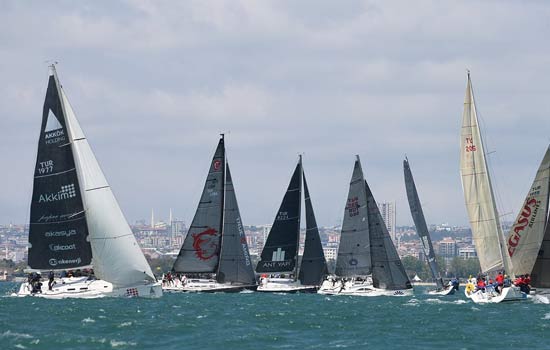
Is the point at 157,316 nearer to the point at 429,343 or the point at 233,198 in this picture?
the point at 429,343

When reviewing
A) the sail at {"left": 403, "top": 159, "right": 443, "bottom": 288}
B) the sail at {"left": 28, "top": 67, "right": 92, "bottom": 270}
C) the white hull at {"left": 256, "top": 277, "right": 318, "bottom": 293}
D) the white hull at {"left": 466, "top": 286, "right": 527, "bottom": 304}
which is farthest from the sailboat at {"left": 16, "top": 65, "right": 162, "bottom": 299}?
the sail at {"left": 403, "top": 159, "right": 443, "bottom": 288}

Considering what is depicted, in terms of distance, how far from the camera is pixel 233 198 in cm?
8194

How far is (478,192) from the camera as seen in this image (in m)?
67.5

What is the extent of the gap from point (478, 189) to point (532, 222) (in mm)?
4407

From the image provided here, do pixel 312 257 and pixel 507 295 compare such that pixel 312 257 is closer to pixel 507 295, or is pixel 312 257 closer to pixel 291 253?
pixel 291 253

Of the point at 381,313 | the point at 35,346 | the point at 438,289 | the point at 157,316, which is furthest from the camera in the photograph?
the point at 438,289

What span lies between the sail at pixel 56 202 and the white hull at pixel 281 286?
25.9 meters

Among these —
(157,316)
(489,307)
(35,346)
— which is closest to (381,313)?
(489,307)

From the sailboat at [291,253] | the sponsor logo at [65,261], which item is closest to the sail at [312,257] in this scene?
the sailboat at [291,253]

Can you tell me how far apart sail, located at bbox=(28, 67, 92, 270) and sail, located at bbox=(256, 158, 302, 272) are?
2649 cm


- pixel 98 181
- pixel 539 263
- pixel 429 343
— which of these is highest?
pixel 98 181

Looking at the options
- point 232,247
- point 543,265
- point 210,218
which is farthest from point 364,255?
point 543,265

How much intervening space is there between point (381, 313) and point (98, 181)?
14181 millimetres

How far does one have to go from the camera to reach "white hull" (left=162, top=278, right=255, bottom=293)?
267ft
